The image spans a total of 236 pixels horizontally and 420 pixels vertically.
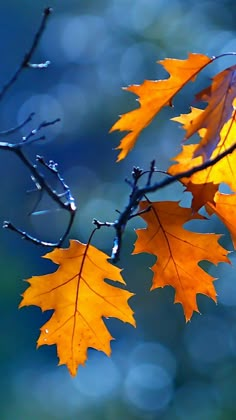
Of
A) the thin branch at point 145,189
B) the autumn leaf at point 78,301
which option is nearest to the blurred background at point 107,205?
the autumn leaf at point 78,301

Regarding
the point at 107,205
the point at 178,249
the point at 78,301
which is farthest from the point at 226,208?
the point at 107,205

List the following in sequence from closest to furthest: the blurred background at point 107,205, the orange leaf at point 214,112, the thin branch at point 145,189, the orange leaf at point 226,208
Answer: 1. the thin branch at point 145,189
2. the orange leaf at point 214,112
3. the orange leaf at point 226,208
4. the blurred background at point 107,205

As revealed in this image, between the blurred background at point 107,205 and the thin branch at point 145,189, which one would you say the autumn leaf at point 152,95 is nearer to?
the thin branch at point 145,189

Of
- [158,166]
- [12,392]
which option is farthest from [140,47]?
[12,392]

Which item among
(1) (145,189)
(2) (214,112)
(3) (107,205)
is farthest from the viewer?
(3) (107,205)

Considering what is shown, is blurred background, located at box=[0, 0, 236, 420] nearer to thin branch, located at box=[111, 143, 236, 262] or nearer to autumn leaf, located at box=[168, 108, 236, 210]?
autumn leaf, located at box=[168, 108, 236, 210]

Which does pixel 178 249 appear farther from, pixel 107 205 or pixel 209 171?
pixel 107 205

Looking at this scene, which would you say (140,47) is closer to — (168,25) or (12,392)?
(168,25)
